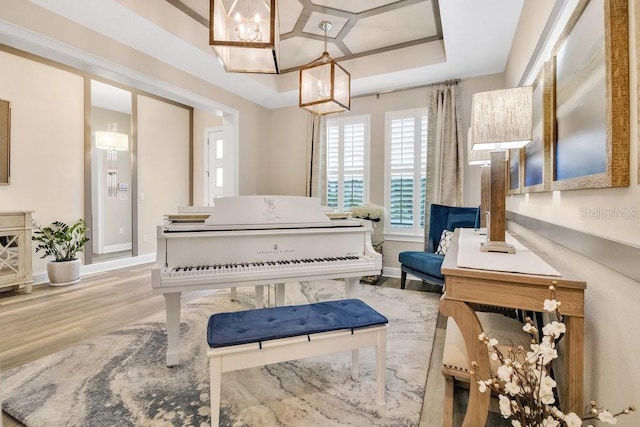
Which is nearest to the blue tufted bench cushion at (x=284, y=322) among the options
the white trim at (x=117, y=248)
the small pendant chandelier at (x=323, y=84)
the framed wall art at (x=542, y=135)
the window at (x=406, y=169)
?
the framed wall art at (x=542, y=135)

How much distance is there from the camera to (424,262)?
129 inches

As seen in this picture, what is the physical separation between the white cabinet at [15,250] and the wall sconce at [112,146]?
1.76 meters

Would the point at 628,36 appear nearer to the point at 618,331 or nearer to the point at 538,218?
the point at 618,331

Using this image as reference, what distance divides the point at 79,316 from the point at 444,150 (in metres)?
4.46

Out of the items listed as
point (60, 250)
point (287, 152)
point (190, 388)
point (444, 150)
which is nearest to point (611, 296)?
point (190, 388)

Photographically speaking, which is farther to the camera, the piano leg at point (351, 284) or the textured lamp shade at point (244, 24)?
the piano leg at point (351, 284)

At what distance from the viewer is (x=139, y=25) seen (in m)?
2.73

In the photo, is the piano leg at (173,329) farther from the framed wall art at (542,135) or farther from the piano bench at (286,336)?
the framed wall art at (542,135)

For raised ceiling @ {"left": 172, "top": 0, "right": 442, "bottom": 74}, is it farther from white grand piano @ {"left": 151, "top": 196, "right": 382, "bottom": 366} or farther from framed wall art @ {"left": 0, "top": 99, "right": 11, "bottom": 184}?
framed wall art @ {"left": 0, "top": 99, "right": 11, "bottom": 184}

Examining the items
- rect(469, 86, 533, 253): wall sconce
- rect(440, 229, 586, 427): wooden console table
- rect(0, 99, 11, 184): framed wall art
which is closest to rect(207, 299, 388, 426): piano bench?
rect(440, 229, 586, 427): wooden console table

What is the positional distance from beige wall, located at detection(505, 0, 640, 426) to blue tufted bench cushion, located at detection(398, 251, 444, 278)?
187 centimetres

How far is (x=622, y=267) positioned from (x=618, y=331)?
223 mm

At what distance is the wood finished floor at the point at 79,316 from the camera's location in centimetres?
198

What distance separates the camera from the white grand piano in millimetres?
1862
